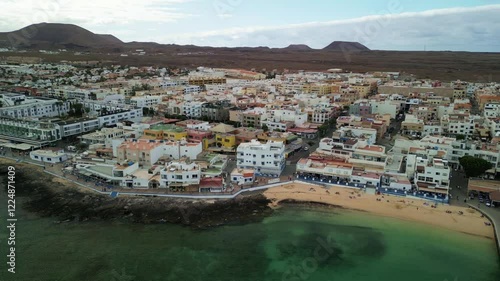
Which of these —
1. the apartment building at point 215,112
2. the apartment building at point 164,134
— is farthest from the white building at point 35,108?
the apartment building at point 215,112

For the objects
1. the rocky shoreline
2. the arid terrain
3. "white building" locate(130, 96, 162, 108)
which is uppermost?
the arid terrain

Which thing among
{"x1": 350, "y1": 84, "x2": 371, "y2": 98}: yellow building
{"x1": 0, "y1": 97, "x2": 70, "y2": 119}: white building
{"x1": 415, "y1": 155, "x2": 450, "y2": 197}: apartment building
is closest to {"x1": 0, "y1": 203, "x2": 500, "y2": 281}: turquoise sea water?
{"x1": 415, "y1": 155, "x2": 450, "y2": 197}: apartment building

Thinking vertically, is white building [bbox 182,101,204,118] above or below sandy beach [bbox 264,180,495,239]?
above

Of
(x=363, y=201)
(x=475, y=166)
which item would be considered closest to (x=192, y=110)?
(x=363, y=201)

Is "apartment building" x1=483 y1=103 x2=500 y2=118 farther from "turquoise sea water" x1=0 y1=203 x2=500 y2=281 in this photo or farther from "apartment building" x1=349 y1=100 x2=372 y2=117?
"turquoise sea water" x1=0 y1=203 x2=500 y2=281

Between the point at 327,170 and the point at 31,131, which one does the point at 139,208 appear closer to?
the point at 327,170
